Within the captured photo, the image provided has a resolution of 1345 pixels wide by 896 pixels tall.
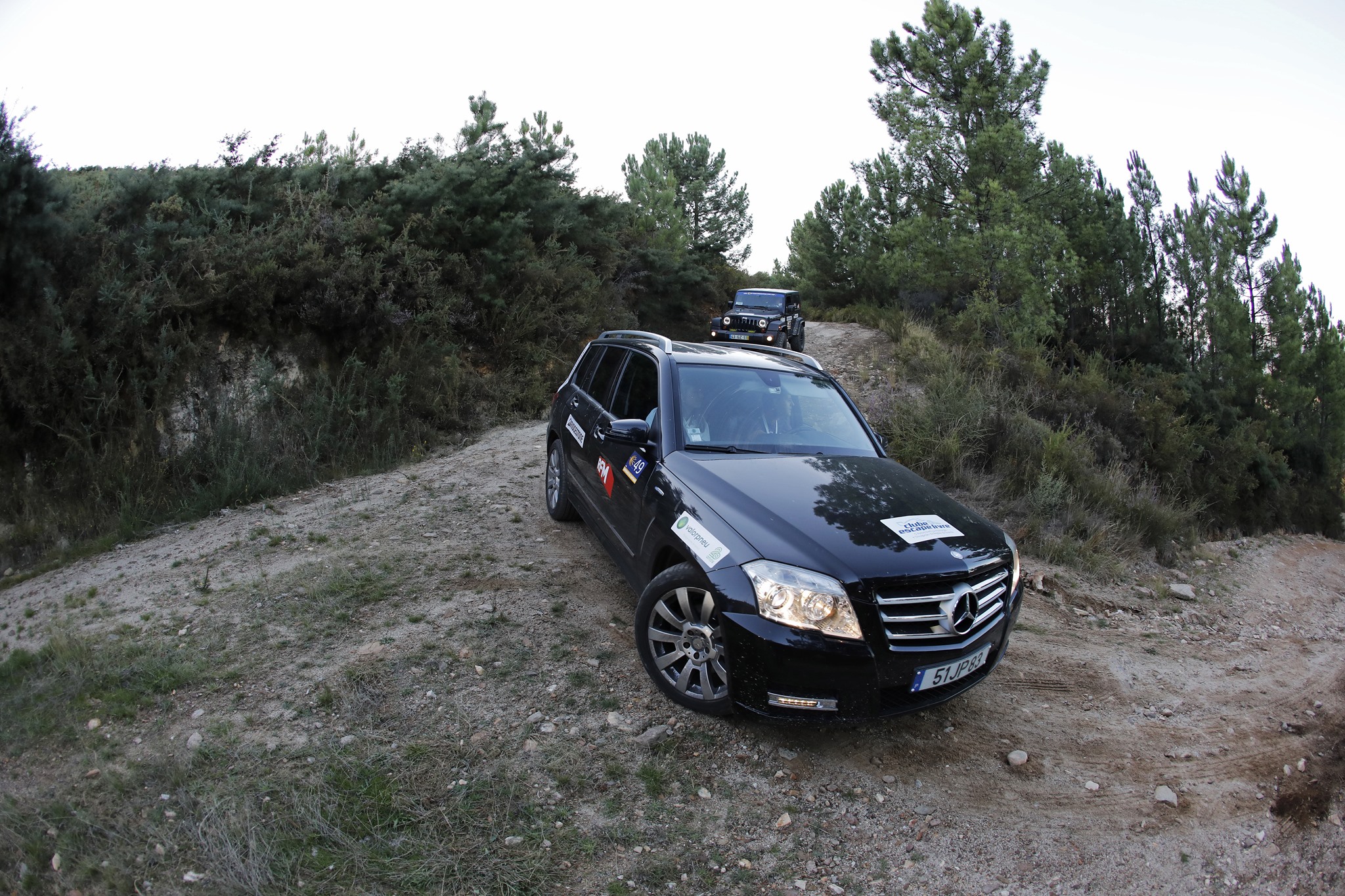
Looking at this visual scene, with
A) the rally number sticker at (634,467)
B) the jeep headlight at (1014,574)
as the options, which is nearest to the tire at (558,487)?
the rally number sticker at (634,467)

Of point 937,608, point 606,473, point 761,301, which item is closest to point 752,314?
point 761,301

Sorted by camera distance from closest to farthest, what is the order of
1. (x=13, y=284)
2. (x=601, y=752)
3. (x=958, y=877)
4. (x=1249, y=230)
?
(x=958, y=877), (x=601, y=752), (x=13, y=284), (x=1249, y=230)

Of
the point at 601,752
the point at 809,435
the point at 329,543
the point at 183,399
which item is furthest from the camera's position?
the point at 183,399

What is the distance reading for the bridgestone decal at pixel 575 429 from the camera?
18.2 ft

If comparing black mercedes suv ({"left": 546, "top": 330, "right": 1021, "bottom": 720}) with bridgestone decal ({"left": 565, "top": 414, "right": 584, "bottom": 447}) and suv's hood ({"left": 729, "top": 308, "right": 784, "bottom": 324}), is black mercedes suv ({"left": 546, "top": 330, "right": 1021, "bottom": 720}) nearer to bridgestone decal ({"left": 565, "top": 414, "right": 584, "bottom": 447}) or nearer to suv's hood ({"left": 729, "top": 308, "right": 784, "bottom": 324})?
bridgestone decal ({"left": 565, "top": 414, "right": 584, "bottom": 447})

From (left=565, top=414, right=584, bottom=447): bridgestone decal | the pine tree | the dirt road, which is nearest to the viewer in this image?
the dirt road

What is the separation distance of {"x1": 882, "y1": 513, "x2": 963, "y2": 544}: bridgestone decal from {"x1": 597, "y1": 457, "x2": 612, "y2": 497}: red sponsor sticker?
1.86 metres

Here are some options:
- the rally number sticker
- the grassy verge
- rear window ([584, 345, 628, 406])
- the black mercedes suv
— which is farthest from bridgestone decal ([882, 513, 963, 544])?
the grassy verge

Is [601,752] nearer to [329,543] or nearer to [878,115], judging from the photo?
[329,543]

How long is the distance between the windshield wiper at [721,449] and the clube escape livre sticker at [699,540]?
582 mm

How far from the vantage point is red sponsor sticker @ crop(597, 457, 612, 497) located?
15.7 feet

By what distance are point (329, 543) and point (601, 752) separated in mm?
3560

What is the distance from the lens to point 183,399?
831 cm

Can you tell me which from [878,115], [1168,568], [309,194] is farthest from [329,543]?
[878,115]
